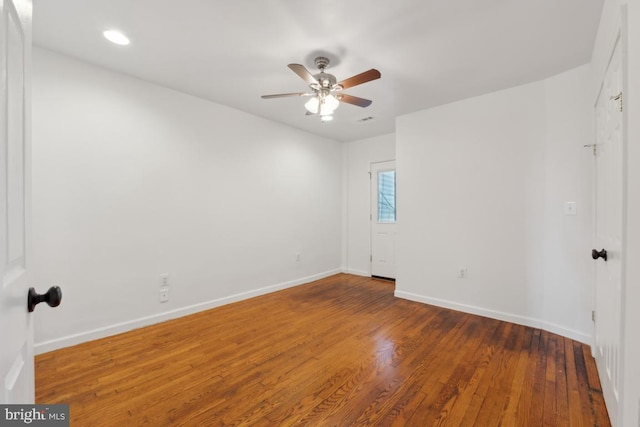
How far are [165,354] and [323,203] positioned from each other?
10.8 feet

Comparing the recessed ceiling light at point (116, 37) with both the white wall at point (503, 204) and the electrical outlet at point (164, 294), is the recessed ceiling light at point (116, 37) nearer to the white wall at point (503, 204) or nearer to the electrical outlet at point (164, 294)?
the electrical outlet at point (164, 294)

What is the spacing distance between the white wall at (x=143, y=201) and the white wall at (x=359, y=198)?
140 centimetres

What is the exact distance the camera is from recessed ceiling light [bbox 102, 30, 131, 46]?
210cm

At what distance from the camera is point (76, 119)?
2426 mm

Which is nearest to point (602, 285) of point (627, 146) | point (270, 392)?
point (627, 146)

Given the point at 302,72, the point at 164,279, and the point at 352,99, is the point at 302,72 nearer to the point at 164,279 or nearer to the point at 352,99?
the point at 352,99

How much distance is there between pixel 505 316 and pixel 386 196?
2532 mm

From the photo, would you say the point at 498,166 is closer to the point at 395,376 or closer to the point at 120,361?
the point at 395,376

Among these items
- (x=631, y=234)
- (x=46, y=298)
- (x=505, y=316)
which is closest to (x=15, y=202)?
(x=46, y=298)

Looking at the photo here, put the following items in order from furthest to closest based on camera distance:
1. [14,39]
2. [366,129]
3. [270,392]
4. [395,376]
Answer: [366,129]
[395,376]
[270,392]
[14,39]

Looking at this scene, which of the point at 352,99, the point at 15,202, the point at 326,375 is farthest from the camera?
the point at 352,99

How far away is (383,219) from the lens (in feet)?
16.2

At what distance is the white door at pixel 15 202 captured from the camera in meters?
0.61

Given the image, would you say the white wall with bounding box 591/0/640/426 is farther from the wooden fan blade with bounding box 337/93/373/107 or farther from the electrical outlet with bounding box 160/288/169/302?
the electrical outlet with bounding box 160/288/169/302
